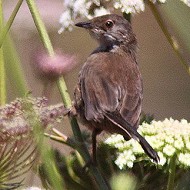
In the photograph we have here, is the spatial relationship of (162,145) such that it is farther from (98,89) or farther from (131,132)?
(98,89)

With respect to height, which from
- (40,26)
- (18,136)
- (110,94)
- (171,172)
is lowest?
(171,172)

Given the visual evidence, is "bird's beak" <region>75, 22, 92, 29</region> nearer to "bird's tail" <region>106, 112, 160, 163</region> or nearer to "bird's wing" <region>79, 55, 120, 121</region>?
"bird's wing" <region>79, 55, 120, 121</region>

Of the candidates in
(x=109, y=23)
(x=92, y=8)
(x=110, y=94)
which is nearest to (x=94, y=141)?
(x=110, y=94)

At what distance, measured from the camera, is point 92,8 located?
7.78ft

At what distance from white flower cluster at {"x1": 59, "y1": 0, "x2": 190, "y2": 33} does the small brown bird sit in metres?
0.05

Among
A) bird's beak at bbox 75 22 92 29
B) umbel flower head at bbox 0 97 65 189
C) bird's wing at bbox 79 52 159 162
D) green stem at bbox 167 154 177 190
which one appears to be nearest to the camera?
umbel flower head at bbox 0 97 65 189

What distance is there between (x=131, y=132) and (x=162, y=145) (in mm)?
93

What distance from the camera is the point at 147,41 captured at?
5.60 metres

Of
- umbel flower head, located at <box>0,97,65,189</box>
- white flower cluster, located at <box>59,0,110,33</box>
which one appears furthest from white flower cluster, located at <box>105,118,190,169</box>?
white flower cluster, located at <box>59,0,110,33</box>

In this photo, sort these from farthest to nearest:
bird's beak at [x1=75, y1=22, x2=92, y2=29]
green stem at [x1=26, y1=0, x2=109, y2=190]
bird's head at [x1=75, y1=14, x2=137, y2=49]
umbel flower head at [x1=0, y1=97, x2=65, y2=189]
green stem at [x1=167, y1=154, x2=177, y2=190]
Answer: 1. bird's head at [x1=75, y1=14, x2=137, y2=49]
2. bird's beak at [x1=75, y1=22, x2=92, y2=29]
3. green stem at [x1=167, y1=154, x2=177, y2=190]
4. green stem at [x1=26, y1=0, x2=109, y2=190]
5. umbel flower head at [x1=0, y1=97, x2=65, y2=189]

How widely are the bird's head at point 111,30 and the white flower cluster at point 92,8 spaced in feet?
0.35

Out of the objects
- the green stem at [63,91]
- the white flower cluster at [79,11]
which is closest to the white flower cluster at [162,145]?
the green stem at [63,91]

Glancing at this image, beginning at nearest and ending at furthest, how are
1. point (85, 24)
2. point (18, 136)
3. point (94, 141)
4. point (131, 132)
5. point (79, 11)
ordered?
1. point (18, 136)
2. point (131, 132)
3. point (94, 141)
4. point (79, 11)
5. point (85, 24)

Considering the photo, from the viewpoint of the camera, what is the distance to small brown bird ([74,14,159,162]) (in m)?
2.24
